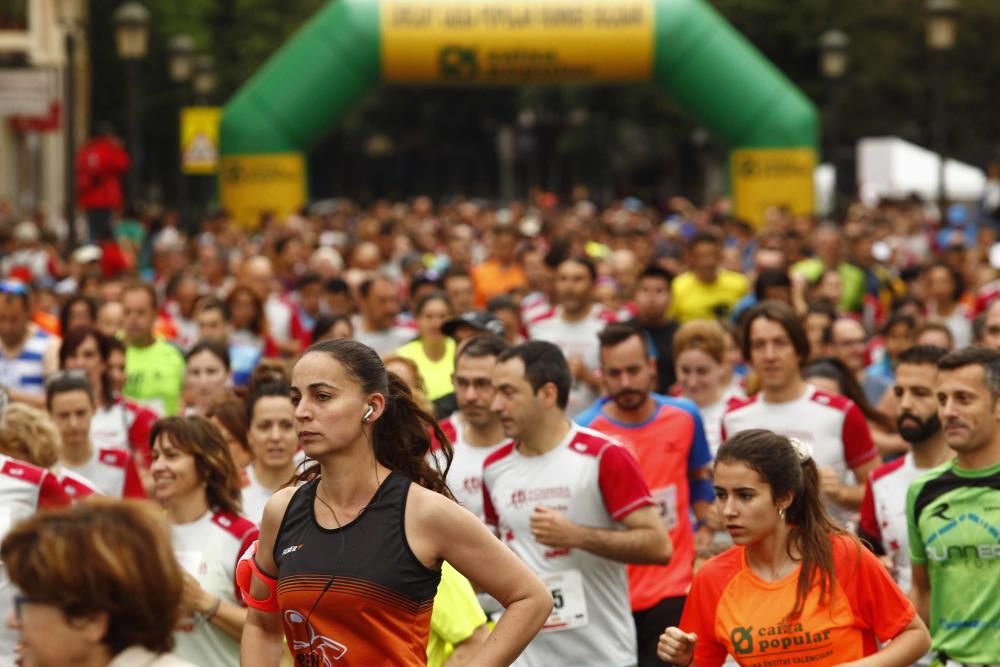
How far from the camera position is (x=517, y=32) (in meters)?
25.3

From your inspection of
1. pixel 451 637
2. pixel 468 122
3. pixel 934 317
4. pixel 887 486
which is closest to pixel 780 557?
pixel 451 637

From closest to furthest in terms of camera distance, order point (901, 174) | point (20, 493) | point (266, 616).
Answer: point (266, 616) < point (20, 493) < point (901, 174)

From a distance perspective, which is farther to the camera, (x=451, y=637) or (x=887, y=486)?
(x=887, y=486)

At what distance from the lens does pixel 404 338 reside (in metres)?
13.1

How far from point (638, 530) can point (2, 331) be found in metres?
6.00

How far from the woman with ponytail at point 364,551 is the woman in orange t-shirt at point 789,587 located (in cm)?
80

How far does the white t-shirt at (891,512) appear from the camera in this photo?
7.66m

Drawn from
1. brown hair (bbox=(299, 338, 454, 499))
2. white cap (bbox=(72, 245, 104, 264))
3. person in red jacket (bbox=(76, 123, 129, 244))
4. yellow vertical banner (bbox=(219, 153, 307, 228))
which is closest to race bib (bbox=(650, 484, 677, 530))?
brown hair (bbox=(299, 338, 454, 499))

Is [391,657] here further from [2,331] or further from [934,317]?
[934,317]

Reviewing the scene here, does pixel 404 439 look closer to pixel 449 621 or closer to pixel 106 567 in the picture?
pixel 449 621

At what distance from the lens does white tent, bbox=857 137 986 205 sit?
4059 cm

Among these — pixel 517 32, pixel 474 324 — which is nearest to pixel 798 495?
pixel 474 324

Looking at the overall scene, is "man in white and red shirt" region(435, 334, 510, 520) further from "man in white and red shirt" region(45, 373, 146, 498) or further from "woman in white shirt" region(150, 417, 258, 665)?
"man in white and red shirt" region(45, 373, 146, 498)

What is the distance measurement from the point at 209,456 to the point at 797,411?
2.80 m
